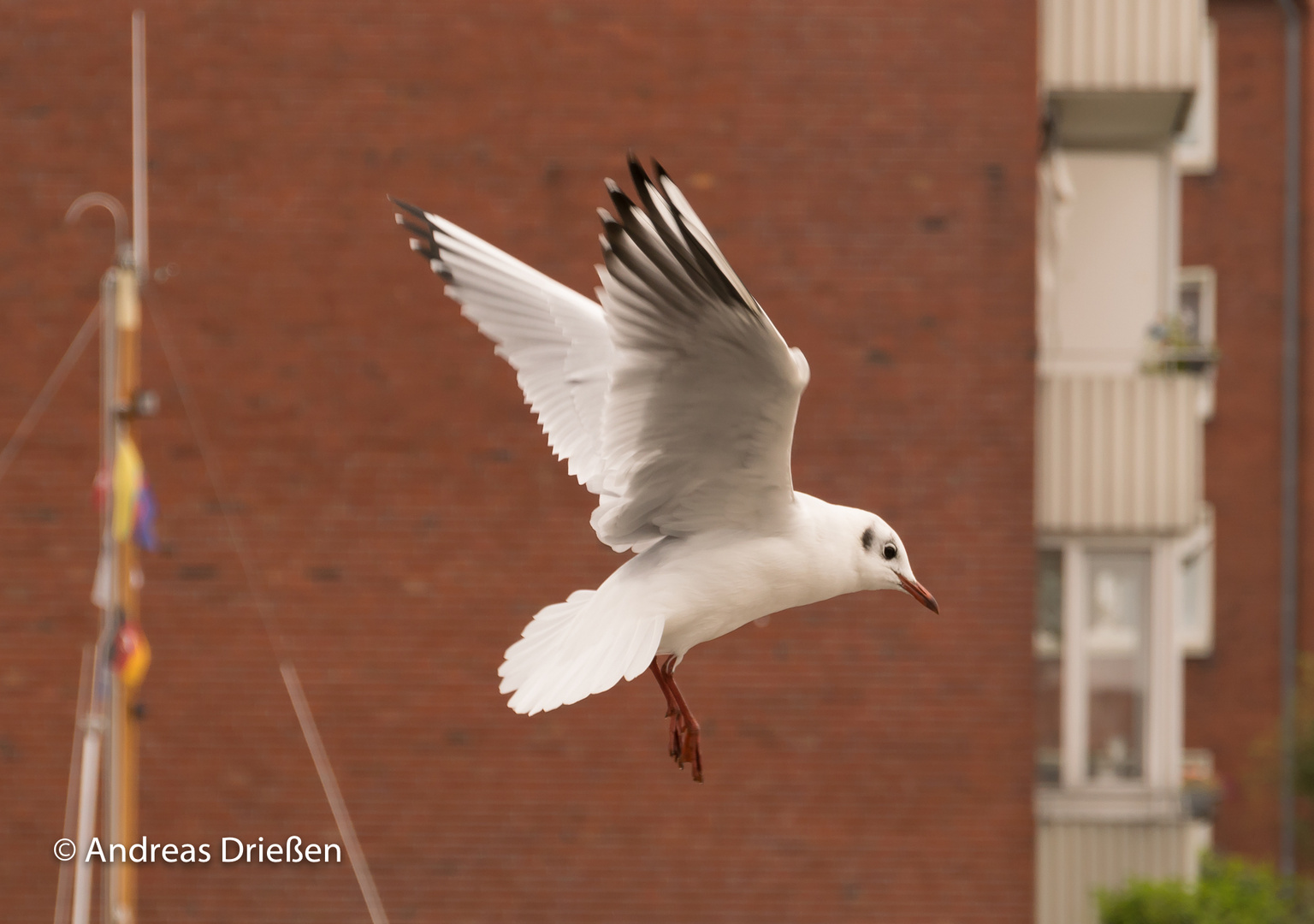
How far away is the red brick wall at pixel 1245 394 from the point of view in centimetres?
1470

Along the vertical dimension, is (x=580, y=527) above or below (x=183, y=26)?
below

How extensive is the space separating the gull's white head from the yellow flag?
11.2ft

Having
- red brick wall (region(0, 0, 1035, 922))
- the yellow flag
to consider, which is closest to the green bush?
red brick wall (region(0, 0, 1035, 922))

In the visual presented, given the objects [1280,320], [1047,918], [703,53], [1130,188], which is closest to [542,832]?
[1047,918]

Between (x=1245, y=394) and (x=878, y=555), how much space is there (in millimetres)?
13022

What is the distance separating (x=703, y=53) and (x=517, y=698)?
18.8ft

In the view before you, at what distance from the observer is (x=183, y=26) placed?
7723 mm

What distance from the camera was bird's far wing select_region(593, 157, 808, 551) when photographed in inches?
92.4

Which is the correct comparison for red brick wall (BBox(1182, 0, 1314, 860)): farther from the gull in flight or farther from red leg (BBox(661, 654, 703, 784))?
red leg (BBox(661, 654, 703, 784))

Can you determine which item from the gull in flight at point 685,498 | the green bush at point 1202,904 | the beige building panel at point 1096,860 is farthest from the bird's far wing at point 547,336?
the beige building panel at point 1096,860

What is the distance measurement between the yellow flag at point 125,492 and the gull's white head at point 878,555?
11.2 feet

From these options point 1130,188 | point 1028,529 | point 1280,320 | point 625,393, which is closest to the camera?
point 625,393

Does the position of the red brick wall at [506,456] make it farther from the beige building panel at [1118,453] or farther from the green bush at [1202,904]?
the green bush at [1202,904]

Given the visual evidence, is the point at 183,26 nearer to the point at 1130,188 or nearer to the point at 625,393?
the point at 1130,188
